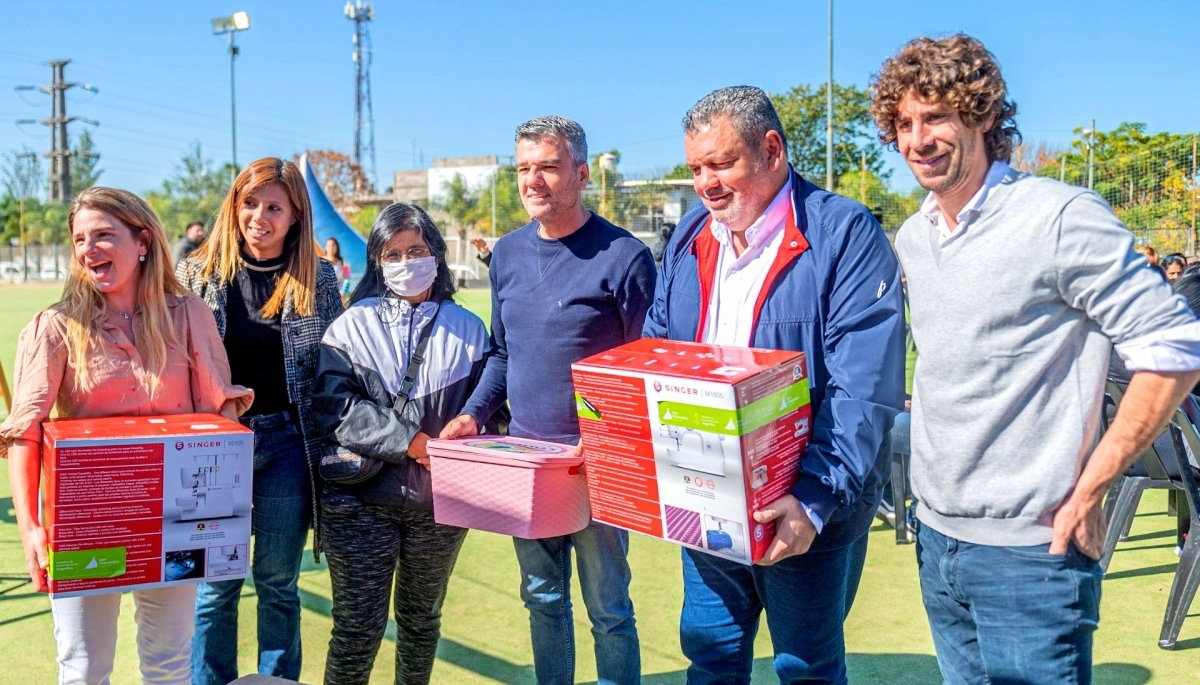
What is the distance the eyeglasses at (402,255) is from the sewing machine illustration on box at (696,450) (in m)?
1.30

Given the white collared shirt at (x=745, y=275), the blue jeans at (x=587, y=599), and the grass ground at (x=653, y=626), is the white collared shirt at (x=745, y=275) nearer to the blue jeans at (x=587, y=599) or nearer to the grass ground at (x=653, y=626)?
the blue jeans at (x=587, y=599)

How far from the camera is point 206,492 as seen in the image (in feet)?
7.68

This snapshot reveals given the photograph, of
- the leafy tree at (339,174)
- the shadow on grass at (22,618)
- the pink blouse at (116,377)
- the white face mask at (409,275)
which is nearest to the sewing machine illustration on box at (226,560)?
the pink blouse at (116,377)

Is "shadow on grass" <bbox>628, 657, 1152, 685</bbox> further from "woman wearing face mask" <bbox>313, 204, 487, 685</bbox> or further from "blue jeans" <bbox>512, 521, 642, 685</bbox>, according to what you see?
"woman wearing face mask" <bbox>313, 204, 487, 685</bbox>

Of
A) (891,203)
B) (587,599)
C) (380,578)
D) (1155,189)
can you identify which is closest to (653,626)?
(587,599)

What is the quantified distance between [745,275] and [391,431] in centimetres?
116

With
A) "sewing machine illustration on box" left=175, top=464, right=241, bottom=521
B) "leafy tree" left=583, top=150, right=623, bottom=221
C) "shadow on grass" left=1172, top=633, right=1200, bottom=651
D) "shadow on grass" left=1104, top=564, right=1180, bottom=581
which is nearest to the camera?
"sewing machine illustration on box" left=175, top=464, right=241, bottom=521

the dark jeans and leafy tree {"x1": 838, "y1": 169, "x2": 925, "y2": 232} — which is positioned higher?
leafy tree {"x1": 838, "y1": 169, "x2": 925, "y2": 232}

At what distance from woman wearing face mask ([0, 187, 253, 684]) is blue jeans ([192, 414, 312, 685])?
1.06 feet

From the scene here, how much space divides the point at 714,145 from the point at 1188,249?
20.5m

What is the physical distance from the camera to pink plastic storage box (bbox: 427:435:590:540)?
2.53 metres

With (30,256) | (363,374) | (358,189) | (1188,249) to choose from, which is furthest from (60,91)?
(363,374)

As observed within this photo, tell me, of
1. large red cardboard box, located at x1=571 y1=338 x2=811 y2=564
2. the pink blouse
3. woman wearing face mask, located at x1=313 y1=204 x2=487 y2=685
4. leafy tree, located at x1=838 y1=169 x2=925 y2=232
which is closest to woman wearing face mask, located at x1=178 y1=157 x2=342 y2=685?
woman wearing face mask, located at x1=313 y1=204 x2=487 y2=685

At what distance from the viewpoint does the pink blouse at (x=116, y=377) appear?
2410mm
